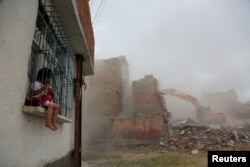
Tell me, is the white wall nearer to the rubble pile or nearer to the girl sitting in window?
the girl sitting in window

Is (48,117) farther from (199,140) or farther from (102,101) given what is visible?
(102,101)

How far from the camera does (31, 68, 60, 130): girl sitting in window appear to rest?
2.93 meters

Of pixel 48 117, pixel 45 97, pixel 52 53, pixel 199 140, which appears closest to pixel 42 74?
pixel 45 97

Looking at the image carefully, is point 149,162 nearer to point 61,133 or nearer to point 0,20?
point 61,133

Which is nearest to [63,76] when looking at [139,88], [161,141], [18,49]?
[18,49]

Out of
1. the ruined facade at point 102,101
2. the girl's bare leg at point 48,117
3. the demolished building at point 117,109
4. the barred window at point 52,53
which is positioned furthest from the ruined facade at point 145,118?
the girl's bare leg at point 48,117

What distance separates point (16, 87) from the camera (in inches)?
100

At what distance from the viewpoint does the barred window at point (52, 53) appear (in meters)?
3.41

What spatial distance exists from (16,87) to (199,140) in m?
13.2

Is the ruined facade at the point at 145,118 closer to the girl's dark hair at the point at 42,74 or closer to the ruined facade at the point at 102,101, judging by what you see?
the ruined facade at the point at 102,101

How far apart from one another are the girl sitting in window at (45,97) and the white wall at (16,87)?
22 centimetres

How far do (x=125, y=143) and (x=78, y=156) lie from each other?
10.3 metres

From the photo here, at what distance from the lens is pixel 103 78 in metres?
19.0

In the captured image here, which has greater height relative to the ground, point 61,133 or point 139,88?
point 139,88
